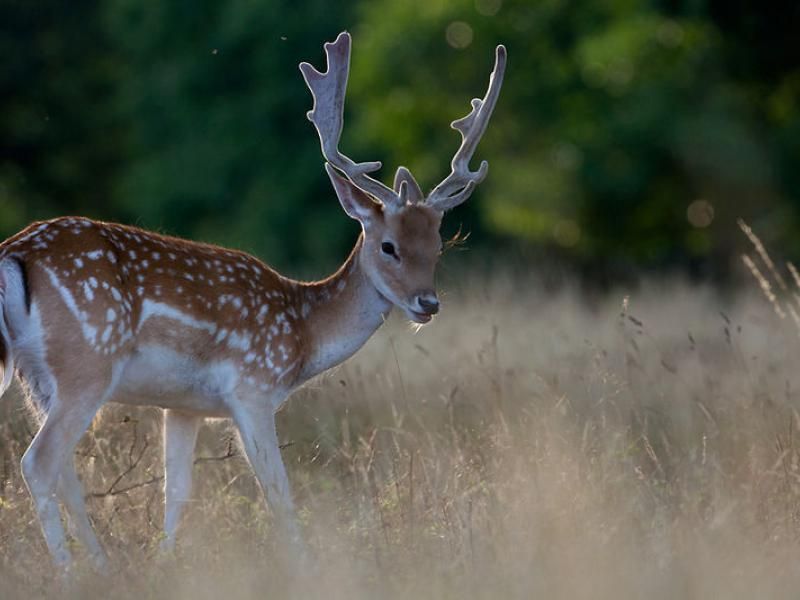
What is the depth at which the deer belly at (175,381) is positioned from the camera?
20.7ft

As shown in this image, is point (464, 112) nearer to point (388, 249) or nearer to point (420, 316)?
point (388, 249)

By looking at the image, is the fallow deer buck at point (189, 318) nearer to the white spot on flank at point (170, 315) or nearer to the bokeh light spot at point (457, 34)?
the white spot on flank at point (170, 315)

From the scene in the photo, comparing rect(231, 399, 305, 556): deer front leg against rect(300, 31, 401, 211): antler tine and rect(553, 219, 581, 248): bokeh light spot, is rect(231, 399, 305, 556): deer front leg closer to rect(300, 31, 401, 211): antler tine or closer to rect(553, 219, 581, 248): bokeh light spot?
rect(300, 31, 401, 211): antler tine

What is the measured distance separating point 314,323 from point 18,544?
1.81 m

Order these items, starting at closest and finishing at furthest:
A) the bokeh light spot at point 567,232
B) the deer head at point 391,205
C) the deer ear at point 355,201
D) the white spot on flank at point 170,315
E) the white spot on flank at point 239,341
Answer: the white spot on flank at point 170,315 → the white spot on flank at point 239,341 → the deer head at point 391,205 → the deer ear at point 355,201 → the bokeh light spot at point 567,232

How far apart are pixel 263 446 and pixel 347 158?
1.40 m

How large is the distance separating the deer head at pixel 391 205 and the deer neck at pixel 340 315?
0.07 m

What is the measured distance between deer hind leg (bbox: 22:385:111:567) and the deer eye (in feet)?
5.40

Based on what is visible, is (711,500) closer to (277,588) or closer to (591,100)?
(277,588)

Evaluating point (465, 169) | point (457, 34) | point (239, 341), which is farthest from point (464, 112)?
point (239, 341)

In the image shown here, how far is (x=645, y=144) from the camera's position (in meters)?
19.1

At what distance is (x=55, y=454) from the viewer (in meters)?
Answer: 5.92

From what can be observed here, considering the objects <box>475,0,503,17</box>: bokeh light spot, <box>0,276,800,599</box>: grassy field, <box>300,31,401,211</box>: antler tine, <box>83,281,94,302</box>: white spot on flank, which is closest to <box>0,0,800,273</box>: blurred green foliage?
<box>475,0,503,17</box>: bokeh light spot

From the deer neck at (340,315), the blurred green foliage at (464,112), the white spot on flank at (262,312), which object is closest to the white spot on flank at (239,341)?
the white spot on flank at (262,312)
